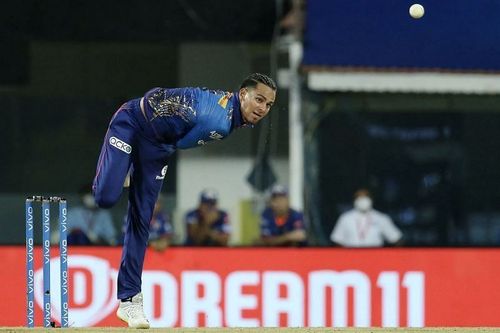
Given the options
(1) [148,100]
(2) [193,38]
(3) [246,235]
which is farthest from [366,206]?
(1) [148,100]

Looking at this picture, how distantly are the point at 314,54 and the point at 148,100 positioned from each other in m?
6.19

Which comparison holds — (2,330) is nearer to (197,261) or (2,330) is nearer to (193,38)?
(197,261)

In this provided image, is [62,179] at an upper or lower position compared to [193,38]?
lower

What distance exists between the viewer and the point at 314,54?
50.1 ft

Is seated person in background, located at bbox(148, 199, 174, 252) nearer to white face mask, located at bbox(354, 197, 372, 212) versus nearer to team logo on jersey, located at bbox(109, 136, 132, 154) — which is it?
white face mask, located at bbox(354, 197, 372, 212)

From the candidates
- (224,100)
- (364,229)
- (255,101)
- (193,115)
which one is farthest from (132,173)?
(364,229)

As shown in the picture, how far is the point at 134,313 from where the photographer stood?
A: 9.39 meters

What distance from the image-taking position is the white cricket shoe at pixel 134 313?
931 cm

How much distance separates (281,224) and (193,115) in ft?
15.4

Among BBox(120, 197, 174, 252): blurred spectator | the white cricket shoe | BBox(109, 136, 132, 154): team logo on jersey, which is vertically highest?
BBox(109, 136, 132, 154): team logo on jersey

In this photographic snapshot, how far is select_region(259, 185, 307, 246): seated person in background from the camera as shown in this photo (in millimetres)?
13445

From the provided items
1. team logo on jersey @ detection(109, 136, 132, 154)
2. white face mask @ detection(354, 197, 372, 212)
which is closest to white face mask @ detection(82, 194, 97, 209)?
white face mask @ detection(354, 197, 372, 212)

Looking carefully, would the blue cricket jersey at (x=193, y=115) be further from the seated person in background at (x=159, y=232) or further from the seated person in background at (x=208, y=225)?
the seated person in background at (x=208, y=225)

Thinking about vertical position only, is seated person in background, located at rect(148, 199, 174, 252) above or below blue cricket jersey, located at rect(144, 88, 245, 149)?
below
